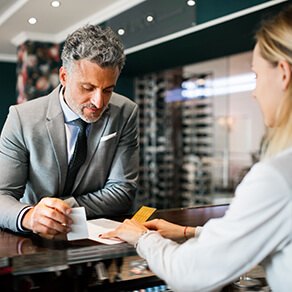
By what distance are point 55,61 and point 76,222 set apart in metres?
5.57

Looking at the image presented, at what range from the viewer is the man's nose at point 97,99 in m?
1.67

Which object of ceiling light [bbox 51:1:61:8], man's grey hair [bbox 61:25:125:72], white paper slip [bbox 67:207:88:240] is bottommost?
white paper slip [bbox 67:207:88:240]

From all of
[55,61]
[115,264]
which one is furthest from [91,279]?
[55,61]

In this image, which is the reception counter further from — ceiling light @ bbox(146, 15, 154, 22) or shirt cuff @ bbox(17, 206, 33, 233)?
ceiling light @ bbox(146, 15, 154, 22)

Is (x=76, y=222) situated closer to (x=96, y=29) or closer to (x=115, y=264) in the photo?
(x=115, y=264)

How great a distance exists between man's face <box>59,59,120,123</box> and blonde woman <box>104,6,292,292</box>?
78 centimetres

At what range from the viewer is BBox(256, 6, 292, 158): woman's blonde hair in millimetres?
975

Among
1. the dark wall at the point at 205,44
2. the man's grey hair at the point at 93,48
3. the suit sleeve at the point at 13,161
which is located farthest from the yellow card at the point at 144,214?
the dark wall at the point at 205,44

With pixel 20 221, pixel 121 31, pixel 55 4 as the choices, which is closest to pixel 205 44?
pixel 121 31

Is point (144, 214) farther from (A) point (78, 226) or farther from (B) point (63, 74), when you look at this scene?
(B) point (63, 74)

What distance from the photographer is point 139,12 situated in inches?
166

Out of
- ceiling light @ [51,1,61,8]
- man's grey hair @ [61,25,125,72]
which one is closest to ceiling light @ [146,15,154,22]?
ceiling light @ [51,1,61,8]

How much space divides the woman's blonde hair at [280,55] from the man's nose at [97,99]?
818 mm

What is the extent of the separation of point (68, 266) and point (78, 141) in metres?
0.77
